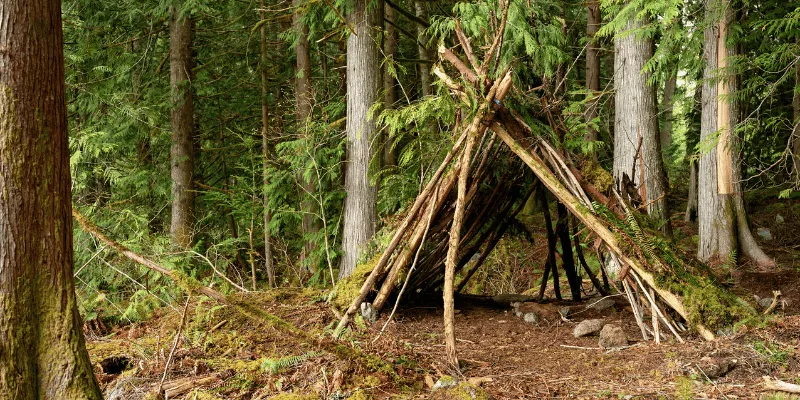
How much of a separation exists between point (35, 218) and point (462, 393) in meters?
2.63

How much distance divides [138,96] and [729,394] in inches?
429

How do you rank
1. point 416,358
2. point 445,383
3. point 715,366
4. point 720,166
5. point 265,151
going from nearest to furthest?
point 445,383, point 715,366, point 416,358, point 720,166, point 265,151

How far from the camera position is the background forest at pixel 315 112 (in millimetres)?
7730

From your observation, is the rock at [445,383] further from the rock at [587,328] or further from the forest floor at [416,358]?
the rock at [587,328]

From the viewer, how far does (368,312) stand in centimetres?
588

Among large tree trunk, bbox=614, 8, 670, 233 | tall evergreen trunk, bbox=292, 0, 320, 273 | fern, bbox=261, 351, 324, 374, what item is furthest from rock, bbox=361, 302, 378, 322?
large tree trunk, bbox=614, 8, 670, 233

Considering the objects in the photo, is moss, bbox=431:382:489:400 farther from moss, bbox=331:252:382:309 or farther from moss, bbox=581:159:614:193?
moss, bbox=581:159:614:193

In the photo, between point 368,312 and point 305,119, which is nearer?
point 368,312

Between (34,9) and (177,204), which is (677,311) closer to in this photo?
(34,9)

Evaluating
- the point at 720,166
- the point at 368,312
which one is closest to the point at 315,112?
the point at 368,312

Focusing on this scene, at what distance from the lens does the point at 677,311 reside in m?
5.12

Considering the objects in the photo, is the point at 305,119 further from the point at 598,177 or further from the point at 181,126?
the point at 598,177

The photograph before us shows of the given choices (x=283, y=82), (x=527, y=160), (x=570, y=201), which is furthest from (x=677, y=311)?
(x=283, y=82)

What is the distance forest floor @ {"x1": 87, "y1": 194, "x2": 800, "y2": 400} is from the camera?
4.15m
